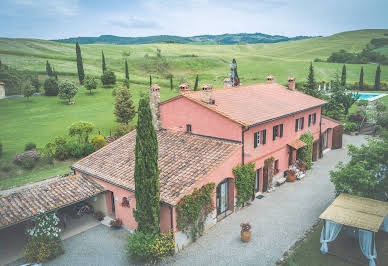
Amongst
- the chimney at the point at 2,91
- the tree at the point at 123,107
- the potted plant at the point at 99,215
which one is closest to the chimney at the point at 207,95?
the potted plant at the point at 99,215

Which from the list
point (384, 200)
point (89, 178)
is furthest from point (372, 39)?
point (89, 178)

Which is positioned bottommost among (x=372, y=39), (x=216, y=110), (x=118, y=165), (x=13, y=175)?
(x=13, y=175)

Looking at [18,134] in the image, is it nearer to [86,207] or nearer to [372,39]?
[86,207]

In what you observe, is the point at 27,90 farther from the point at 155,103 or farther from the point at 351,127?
the point at 351,127

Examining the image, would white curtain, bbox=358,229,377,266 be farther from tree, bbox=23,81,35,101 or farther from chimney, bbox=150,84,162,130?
tree, bbox=23,81,35,101

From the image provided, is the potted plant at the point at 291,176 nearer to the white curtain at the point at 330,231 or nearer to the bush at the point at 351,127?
the white curtain at the point at 330,231

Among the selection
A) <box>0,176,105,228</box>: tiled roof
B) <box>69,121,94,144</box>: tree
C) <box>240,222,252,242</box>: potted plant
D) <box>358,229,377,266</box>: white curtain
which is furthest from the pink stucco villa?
<box>69,121,94,144</box>: tree
